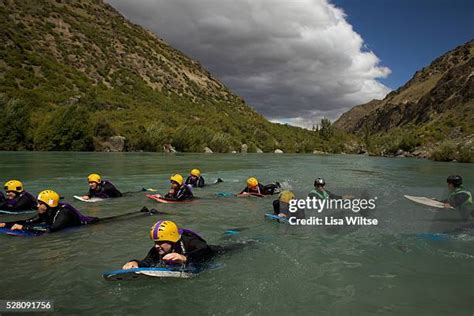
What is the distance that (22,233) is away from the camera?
31.4 feet

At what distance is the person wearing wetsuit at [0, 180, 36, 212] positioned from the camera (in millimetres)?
12438

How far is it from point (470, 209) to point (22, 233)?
13.3 meters

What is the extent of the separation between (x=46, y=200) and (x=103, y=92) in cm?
6409

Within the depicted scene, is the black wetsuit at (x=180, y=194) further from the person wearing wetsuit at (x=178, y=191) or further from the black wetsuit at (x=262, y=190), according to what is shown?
the black wetsuit at (x=262, y=190)

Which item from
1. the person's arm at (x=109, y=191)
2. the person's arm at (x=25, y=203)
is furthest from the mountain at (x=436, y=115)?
the person's arm at (x=25, y=203)

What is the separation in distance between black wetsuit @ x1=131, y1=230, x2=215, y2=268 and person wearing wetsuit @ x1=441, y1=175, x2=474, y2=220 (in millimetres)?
8409

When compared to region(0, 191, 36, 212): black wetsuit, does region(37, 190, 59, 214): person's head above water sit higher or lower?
higher

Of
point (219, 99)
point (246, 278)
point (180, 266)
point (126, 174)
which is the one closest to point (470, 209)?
point (246, 278)

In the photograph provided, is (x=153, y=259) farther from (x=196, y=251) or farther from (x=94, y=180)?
(x=94, y=180)

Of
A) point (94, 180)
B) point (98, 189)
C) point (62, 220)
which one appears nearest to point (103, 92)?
point (98, 189)

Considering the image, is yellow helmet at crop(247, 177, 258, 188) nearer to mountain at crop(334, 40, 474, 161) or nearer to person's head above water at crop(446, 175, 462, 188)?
person's head above water at crop(446, 175, 462, 188)

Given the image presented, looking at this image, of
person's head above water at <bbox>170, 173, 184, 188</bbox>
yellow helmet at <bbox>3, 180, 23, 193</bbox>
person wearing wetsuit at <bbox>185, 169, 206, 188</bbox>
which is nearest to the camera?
yellow helmet at <bbox>3, 180, 23, 193</bbox>

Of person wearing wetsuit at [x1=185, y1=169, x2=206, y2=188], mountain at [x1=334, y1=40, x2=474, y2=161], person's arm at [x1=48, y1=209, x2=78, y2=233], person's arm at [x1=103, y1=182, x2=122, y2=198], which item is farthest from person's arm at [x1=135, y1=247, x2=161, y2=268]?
mountain at [x1=334, y1=40, x2=474, y2=161]

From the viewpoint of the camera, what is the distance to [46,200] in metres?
9.88
